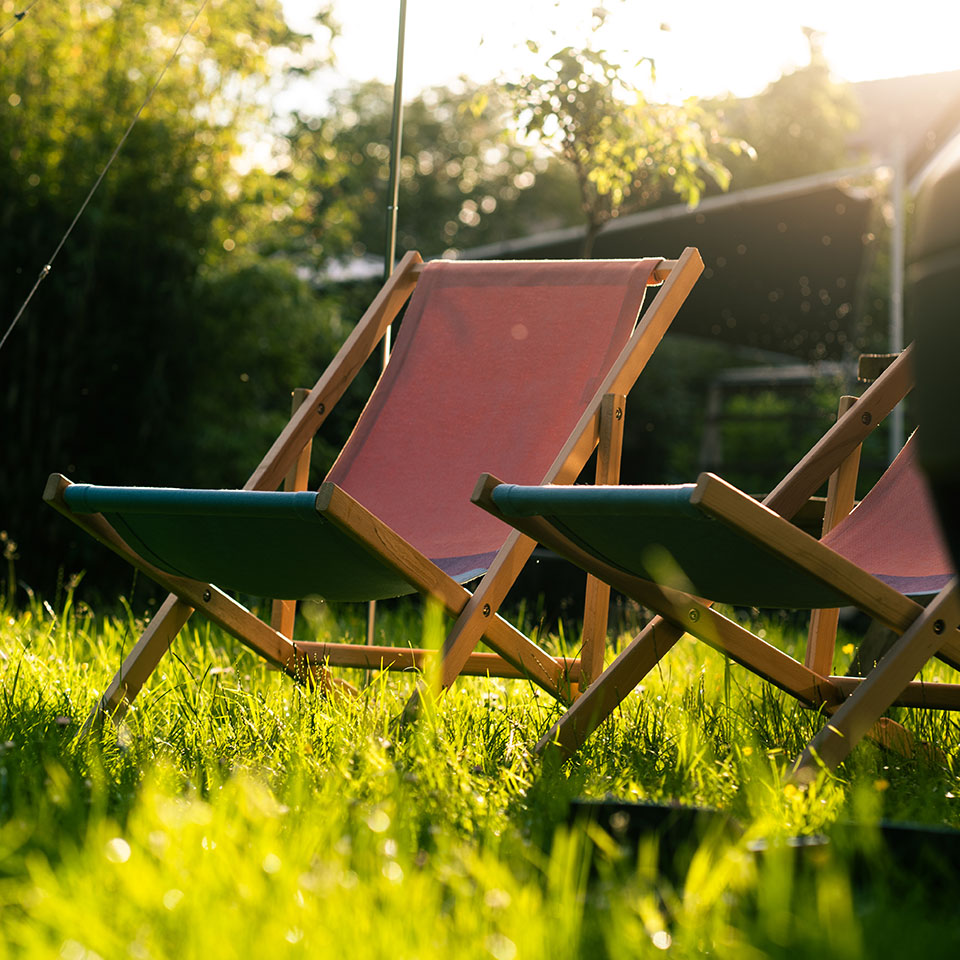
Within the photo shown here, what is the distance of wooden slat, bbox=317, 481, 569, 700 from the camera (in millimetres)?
1896

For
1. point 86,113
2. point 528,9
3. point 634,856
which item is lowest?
point 634,856

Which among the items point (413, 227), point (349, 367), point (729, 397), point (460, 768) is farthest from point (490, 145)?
point (460, 768)

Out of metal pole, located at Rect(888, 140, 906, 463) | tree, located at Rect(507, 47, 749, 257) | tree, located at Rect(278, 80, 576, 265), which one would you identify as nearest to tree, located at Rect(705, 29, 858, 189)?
tree, located at Rect(278, 80, 576, 265)

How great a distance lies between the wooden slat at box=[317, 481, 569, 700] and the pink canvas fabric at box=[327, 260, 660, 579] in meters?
0.29

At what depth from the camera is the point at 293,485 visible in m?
2.76

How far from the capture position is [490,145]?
19.1 m

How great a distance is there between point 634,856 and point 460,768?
0.32 metres

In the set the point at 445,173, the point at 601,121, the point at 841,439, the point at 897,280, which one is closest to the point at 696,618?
the point at 841,439

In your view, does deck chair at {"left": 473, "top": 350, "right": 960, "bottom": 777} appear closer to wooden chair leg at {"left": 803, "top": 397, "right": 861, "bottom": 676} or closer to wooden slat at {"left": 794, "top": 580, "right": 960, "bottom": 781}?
wooden slat at {"left": 794, "top": 580, "right": 960, "bottom": 781}

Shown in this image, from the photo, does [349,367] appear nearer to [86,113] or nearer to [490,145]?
[86,113]

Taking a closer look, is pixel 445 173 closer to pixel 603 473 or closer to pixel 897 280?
pixel 897 280

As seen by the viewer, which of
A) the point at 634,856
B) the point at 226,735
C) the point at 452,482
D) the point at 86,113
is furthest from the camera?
the point at 86,113

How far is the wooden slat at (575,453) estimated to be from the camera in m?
2.15

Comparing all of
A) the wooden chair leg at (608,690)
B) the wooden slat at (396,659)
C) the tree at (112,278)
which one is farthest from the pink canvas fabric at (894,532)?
the tree at (112,278)
